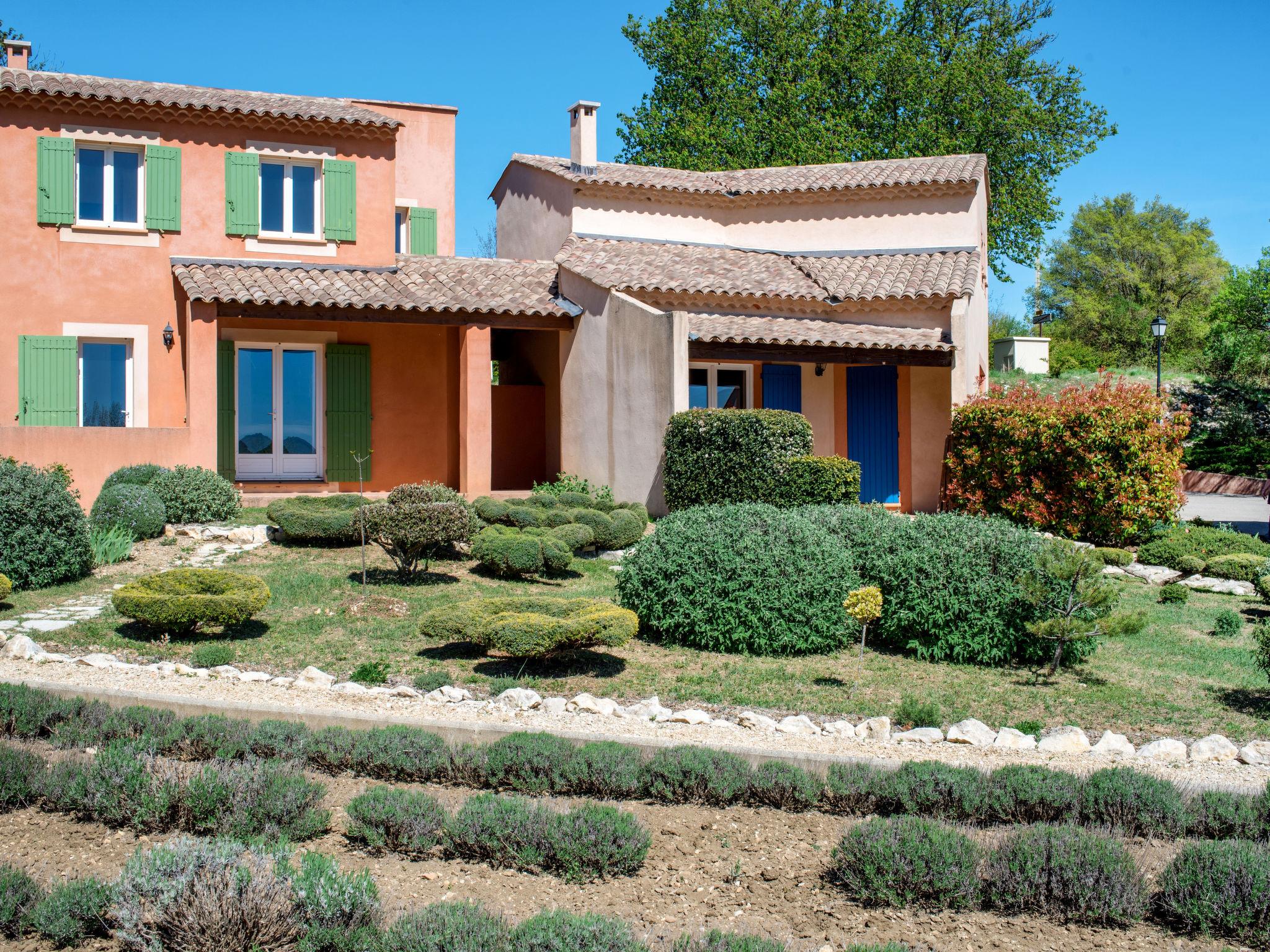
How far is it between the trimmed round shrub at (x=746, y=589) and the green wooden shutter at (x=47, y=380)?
10519 mm

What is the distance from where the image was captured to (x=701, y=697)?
784 cm

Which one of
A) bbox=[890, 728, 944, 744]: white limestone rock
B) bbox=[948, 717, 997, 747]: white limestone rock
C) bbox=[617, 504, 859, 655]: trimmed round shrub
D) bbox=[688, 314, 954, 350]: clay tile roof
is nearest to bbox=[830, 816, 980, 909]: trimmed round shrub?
bbox=[890, 728, 944, 744]: white limestone rock

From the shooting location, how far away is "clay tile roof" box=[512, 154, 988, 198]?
20.4 metres

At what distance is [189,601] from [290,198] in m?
10.2

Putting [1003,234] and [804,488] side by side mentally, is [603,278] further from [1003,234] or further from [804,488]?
[1003,234]

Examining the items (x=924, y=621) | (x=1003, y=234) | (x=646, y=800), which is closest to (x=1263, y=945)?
(x=646, y=800)

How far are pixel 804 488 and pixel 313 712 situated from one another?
861 centimetres

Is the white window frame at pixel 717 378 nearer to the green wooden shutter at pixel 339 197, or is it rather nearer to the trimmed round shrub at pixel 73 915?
the green wooden shutter at pixel 339 197

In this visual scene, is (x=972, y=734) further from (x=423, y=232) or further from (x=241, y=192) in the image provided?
(x=423, y=232)

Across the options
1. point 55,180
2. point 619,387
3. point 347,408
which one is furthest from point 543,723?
point 55,180

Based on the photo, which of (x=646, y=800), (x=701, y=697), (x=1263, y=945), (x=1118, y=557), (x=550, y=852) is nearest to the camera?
(x=1263, y=945)

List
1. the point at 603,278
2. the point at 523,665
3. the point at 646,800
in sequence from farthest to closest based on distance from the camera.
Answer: the point at 603,278
the point at 523,665
the point at 646,800

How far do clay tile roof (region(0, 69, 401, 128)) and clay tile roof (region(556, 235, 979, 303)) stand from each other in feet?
13.8

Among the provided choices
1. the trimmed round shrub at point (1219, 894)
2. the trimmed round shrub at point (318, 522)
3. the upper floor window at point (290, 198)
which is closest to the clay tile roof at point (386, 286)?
the upper floor window at point (290, 198)
